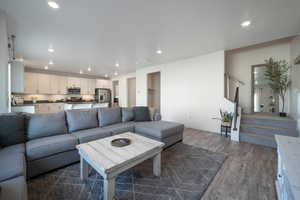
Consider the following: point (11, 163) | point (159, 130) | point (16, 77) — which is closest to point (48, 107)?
point (16, 77)

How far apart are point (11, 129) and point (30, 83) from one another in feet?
17.6

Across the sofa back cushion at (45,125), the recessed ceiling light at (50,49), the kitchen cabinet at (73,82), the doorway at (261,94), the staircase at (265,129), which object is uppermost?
the recessed ceiling light at (50,49)

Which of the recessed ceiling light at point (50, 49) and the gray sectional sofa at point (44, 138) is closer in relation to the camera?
the gray sectional sofa at point (44, 138)

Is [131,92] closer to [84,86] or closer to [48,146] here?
[84,86]

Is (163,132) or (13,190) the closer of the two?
(13,190)

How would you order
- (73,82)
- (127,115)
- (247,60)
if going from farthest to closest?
1. (73,82)
2. (247,60)
3. (127,115)

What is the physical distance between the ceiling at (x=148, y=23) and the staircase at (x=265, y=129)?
2.10m

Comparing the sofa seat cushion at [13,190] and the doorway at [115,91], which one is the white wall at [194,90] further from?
the sofa seat cushion at [13,190]

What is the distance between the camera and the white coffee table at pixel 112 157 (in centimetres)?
128

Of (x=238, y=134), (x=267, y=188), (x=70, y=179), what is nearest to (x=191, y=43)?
(x=238, y=134)

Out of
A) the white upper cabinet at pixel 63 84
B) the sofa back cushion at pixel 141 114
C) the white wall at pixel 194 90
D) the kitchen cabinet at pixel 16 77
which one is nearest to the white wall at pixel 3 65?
the kitchen cabinet at pixel 16 77

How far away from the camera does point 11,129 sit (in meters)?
1.88

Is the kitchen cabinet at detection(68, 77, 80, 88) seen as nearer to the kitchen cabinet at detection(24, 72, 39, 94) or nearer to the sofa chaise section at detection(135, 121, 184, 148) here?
the kitchen cabinet at detection(24, 72, 39, 94)

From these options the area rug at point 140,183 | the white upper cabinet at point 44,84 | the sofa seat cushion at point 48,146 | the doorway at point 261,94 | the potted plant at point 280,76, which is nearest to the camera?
the area rug at point 140,183
